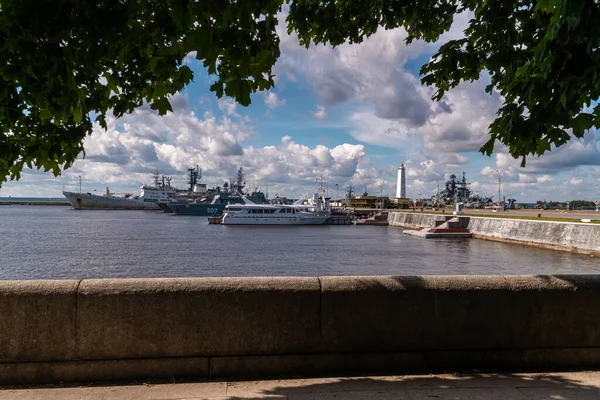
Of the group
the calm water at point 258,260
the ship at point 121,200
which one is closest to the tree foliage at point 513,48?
the calm water at point 258,260

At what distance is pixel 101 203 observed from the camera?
169m

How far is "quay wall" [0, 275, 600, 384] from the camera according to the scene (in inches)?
161

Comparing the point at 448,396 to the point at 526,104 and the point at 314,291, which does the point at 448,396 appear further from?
the point at 526,104

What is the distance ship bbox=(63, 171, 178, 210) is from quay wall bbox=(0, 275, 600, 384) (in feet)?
558

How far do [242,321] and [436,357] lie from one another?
2.07m

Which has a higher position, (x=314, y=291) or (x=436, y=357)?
(x=314, y=291)

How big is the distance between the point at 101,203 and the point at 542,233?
6365 inches

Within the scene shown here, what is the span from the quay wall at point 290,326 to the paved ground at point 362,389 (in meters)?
0.22

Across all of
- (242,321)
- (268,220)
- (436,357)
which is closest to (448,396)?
(436,357)

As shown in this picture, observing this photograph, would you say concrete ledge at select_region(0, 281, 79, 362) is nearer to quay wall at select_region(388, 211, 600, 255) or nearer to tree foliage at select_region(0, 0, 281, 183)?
tree foliage at select_region(0, 0, 281, 183)

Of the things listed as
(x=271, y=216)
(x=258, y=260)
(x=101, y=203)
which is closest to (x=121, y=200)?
(x=101, y=203)

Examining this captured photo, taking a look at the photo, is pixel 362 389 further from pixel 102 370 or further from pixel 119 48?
pixel 119 48

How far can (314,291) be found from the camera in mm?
4352

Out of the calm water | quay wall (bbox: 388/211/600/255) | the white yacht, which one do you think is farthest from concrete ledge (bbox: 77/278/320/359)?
the white yacht
